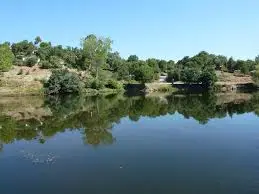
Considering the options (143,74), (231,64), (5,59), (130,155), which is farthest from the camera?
(231,64)

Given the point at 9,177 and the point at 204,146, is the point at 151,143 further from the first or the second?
the point at 9,177

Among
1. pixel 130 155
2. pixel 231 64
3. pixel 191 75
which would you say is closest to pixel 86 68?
pixel 191 75

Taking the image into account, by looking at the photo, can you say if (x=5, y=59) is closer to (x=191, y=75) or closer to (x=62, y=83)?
(x=62, y=83)

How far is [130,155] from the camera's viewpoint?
2697 cm

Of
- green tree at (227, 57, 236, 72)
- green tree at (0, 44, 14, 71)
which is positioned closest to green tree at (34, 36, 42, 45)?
green tree at (0, 44, 14, 71)

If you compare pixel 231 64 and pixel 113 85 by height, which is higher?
pixel 231 64

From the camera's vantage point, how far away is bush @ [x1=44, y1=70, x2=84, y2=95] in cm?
10038

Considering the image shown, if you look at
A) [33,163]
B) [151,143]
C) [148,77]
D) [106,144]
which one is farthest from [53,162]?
[148,77]

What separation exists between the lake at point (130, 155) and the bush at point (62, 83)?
52.3 metres

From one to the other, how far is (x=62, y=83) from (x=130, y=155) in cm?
7713

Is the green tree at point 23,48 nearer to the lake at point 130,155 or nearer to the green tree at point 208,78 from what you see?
the green tree at point 208,78

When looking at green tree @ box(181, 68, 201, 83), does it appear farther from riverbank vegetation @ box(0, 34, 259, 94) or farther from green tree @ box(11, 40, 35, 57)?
green tree @ box(11, 40, 35, 57)

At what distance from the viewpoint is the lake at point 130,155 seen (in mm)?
19984

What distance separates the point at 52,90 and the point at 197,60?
87.2 meters
